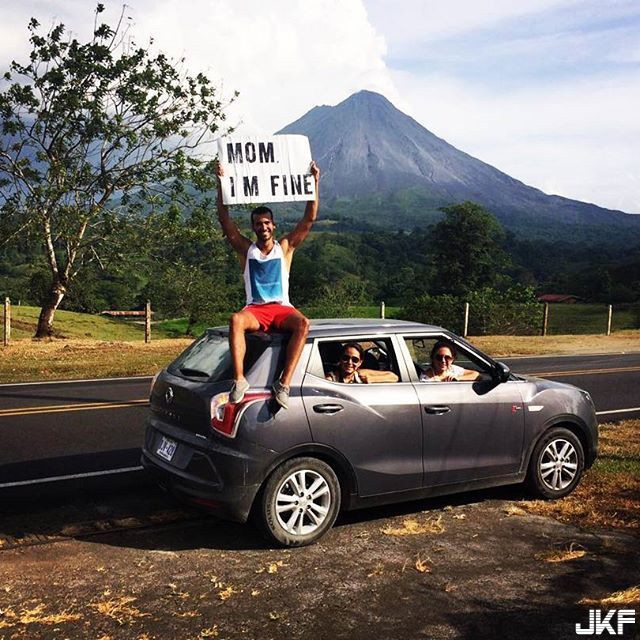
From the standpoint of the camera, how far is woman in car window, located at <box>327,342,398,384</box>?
19.0 feet

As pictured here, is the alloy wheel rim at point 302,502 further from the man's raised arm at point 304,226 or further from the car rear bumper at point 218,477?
the man's raised arm at point 304,226

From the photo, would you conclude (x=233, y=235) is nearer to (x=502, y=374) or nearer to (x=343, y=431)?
(x=343, y=431)

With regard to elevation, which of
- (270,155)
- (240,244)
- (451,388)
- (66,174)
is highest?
(66,174)

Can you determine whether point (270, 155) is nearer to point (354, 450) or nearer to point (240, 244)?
point (240, 244)

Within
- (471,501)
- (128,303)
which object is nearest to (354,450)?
(471,501)

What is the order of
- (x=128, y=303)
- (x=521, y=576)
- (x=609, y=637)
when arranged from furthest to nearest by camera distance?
1. (x=128, y=303)
2. (x=521, y=576)
3. (x=609, y=637)

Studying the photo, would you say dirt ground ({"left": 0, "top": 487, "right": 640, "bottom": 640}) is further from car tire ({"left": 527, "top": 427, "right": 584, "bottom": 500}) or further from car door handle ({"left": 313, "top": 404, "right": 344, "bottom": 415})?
car door handle ({"left": 313, "top": 404, "right": 344, "bottom": 415})

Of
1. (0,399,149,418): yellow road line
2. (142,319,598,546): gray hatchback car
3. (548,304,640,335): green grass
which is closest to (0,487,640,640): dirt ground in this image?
(142,319,598,546): gray hatchback car

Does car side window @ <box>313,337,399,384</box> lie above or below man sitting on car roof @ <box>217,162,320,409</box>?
below

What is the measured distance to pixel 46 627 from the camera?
4.05m

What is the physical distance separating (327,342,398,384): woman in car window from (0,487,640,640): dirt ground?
1.18 m

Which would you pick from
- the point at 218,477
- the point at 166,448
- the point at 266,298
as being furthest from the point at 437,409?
the point at 166,448

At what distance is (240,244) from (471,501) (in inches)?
120

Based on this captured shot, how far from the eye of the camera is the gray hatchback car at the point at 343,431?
17.0ft
